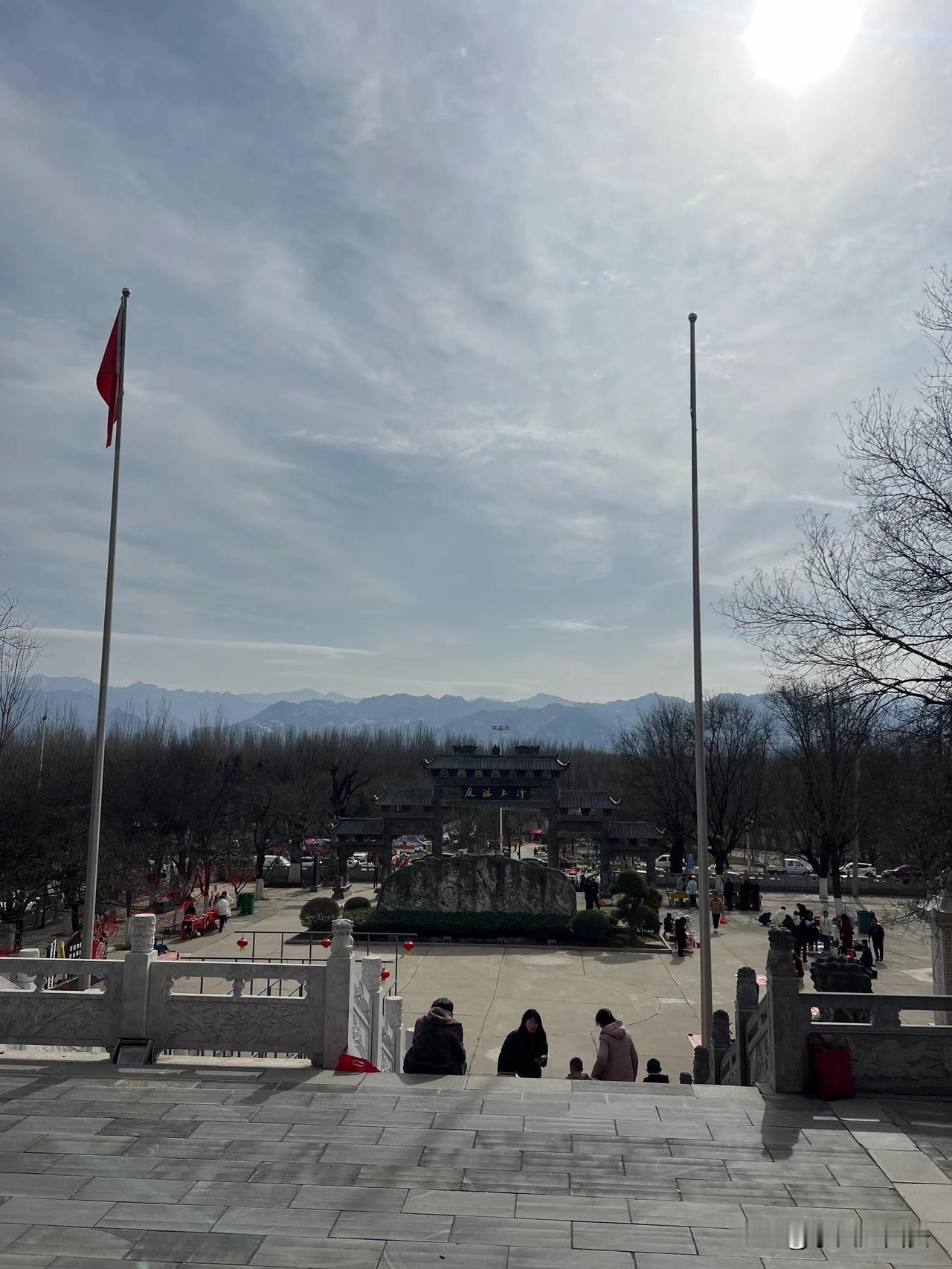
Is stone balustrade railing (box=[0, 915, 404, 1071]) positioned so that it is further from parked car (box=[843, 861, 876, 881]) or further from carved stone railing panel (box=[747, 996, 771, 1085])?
parked car (box=[843, 861, 876, 881])

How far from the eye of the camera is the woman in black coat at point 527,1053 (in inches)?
375

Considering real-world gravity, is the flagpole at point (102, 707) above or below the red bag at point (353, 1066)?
above

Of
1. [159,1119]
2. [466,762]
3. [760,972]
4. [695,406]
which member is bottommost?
[760,972]

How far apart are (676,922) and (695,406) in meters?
16.3

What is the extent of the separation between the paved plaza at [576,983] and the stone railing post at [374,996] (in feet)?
13.1

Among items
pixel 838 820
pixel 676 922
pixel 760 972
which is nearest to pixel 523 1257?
pixel 760 972

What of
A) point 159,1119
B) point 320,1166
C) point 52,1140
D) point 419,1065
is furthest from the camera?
point 419,1065

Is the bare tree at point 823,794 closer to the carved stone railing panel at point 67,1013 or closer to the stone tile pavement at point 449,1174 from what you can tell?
the stone tile pavement at point 449,1174

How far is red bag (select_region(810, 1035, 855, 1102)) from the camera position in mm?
8117

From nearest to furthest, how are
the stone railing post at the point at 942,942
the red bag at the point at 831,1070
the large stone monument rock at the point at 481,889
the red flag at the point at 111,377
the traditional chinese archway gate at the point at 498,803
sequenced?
1. the red bag at the point at 831,1070
2. the red flag at the point at 111,377
3. the stone railing post at the point at 942,942
4. the large stone monument rock at the point at 481,889
5. the traditional chinese archway gate at the point at 498,803

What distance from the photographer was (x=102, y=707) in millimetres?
12422

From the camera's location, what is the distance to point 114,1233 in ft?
18.3

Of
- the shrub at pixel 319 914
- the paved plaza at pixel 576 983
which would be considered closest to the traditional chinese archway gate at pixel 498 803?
the shrub at pixel 319 914

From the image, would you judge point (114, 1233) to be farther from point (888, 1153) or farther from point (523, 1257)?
point (888, 1153)
